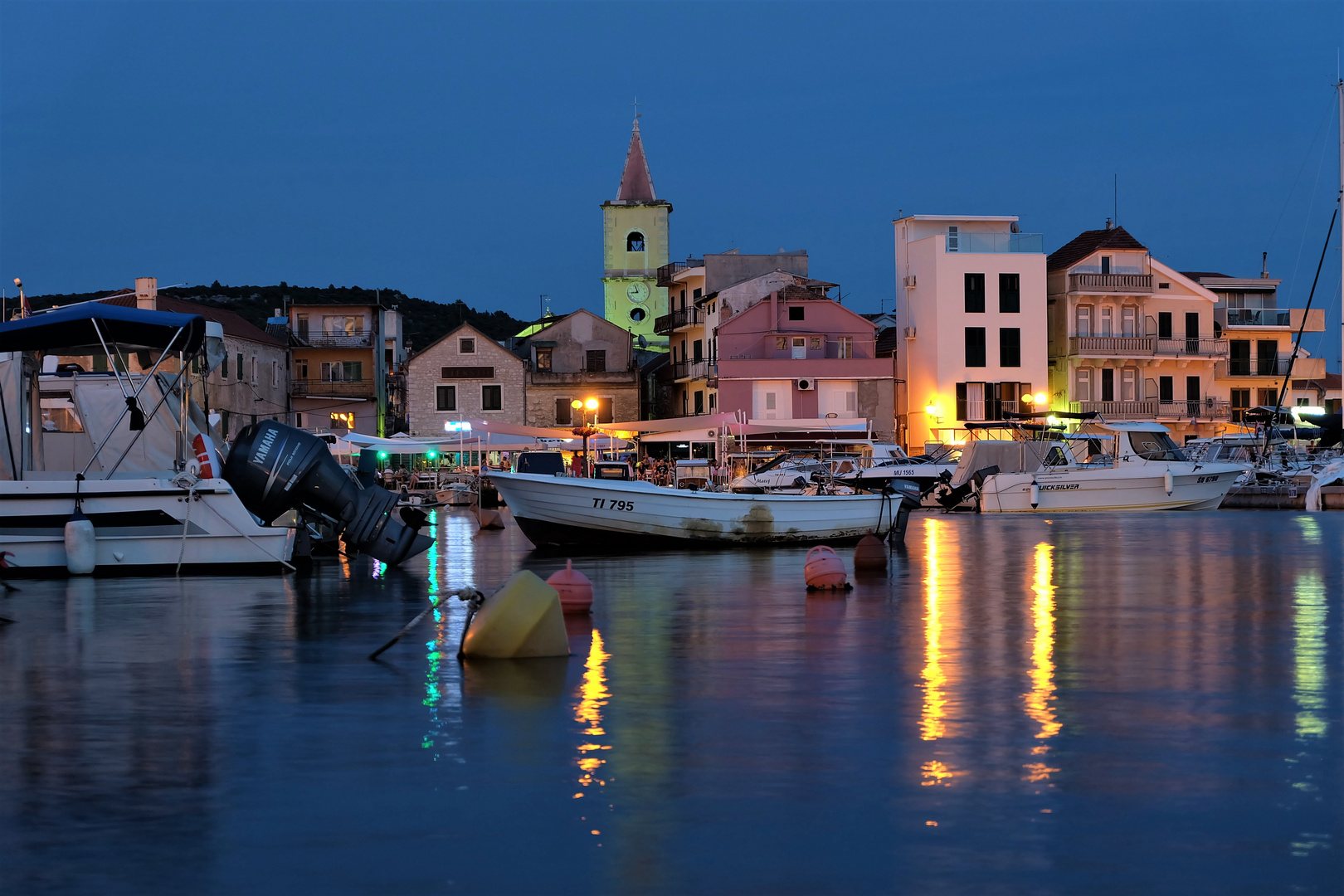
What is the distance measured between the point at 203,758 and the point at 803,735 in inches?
132

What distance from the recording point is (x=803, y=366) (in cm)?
6800

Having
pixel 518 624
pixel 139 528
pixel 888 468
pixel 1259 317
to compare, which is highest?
pixel 1259 317

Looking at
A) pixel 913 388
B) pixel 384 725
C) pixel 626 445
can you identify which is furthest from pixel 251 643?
pixel 913 388

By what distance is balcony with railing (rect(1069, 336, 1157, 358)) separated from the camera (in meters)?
68.8

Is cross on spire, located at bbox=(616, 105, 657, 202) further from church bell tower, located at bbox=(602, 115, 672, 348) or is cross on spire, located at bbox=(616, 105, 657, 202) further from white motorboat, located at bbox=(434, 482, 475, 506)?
white motorboat, located at bbox=(434, 482, 475, 506)

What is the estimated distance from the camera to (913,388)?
69.7 metres

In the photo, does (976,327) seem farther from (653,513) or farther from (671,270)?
(653,513)

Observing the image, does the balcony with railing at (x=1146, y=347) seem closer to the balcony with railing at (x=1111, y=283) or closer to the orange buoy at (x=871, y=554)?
the balcony with railing at (x=1111, y=283)

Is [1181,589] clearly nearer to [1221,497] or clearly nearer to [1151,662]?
[1151,662]

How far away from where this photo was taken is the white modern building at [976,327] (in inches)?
2657

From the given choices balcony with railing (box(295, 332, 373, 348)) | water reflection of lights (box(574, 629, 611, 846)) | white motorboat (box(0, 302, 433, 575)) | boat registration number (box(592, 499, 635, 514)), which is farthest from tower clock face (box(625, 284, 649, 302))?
water reflection of lights (box(574, 629, 611, 846))

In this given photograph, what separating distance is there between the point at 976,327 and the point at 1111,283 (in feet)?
23.8

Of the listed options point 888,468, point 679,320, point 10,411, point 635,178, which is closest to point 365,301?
point 635,178

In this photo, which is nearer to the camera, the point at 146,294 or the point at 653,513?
the point at 653,513
